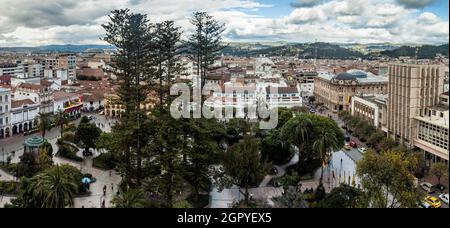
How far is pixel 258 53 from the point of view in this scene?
90625 millimetres

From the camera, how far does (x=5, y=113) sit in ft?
74.0

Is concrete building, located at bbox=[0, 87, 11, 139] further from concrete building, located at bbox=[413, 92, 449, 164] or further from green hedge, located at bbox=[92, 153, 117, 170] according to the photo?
concrete building, located at bbox=[413, 92, 449, 164]

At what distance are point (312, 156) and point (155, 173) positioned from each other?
6.43 meters

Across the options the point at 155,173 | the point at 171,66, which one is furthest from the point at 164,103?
the point at 155,173

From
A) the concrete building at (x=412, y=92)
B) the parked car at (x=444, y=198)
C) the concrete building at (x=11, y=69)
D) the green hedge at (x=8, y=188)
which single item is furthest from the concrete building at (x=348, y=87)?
the concrete building at (x=11, y=69)

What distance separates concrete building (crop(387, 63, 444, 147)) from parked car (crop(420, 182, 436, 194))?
4.59 metres

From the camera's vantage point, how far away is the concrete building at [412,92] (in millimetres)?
18047

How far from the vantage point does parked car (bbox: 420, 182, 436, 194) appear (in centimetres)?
1377

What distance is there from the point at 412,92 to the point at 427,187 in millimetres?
5607

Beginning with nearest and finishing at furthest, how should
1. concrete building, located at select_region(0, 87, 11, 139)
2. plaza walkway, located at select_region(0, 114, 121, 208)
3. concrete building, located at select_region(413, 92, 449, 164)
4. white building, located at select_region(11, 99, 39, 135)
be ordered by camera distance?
plaza walkway, located at select_region(0, 114, 121, 208), concrete building, located at select_region(413, 92, 449, 164), concrete building, located at select_region(0, 87, 11, 139), white building, located at select_region(11, 99, 39, 135)

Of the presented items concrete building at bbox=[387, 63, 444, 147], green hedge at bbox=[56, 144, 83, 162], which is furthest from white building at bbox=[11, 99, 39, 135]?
concrete building at bbox=[387, 63, 444, 147]

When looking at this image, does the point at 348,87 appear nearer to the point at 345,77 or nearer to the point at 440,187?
the point at 345,77

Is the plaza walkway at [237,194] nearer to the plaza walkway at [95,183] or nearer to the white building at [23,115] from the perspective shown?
the plaza walkway at [95,183]

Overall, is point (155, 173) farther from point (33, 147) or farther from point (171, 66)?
point (33, 147)
